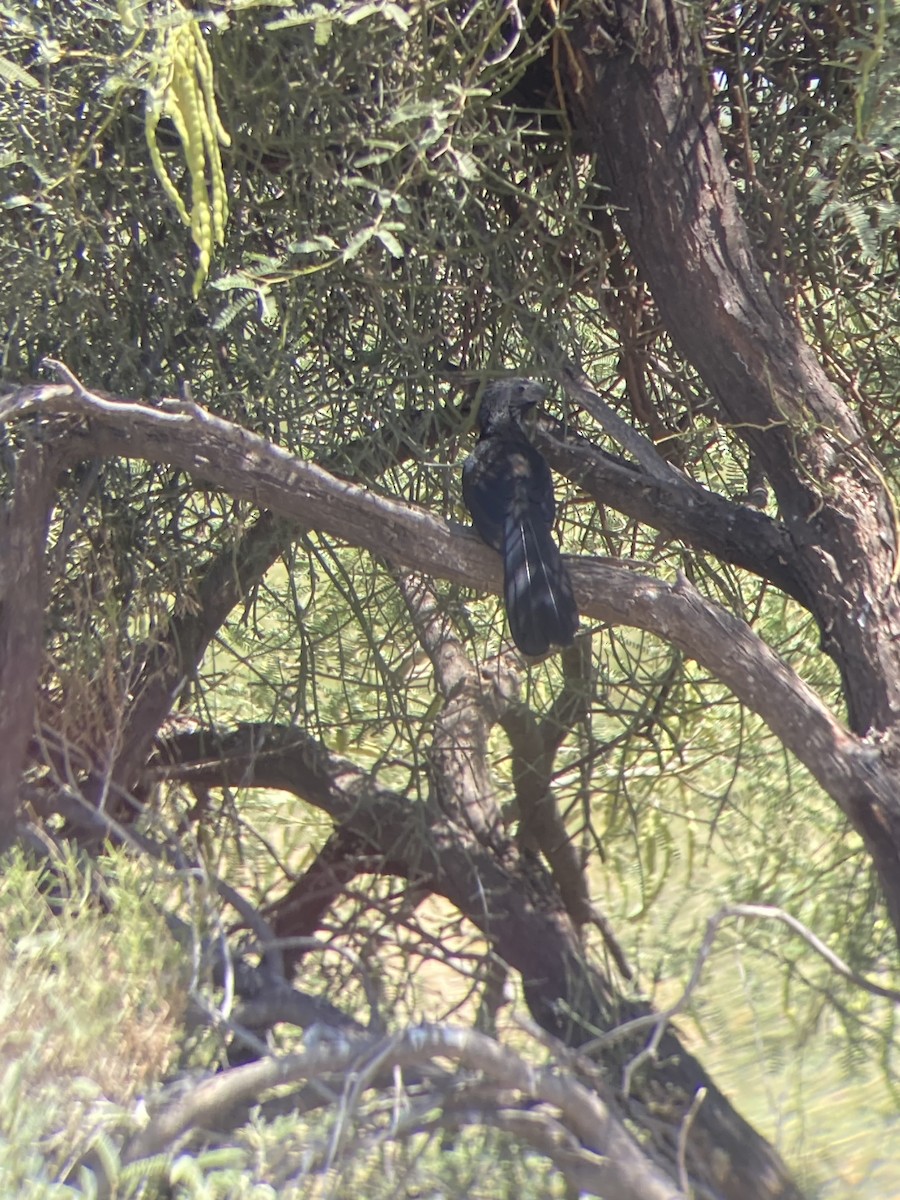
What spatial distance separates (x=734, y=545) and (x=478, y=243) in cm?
93

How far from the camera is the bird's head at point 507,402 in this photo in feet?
11.3

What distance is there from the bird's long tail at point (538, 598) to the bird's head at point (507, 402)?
22.3 inches

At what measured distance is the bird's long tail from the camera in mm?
2865

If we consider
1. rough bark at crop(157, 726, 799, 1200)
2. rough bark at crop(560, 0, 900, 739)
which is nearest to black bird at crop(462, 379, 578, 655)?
rough bark at crop(560, 0, 900, 739)

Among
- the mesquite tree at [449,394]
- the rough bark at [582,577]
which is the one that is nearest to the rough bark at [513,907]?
the mesquite tree at [449,394]

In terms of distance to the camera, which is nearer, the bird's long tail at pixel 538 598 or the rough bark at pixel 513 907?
the bird's long tail at pixel 538 598

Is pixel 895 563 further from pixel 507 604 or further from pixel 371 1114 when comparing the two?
pixel 371 1114

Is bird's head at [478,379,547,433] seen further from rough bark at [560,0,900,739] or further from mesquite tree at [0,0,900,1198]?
rough bark at [560,0,900,739]

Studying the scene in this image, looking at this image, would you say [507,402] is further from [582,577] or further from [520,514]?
[582,577]

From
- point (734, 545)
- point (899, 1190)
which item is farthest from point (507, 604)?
point (899, 1190)

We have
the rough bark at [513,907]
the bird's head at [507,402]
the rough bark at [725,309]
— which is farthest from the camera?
the bird's head at [507,402]

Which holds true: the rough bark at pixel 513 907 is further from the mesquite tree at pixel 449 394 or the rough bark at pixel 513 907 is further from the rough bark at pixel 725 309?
the rough bark at pixel 725 309

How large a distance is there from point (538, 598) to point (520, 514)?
291 millimetres

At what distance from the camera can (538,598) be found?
287 cm
